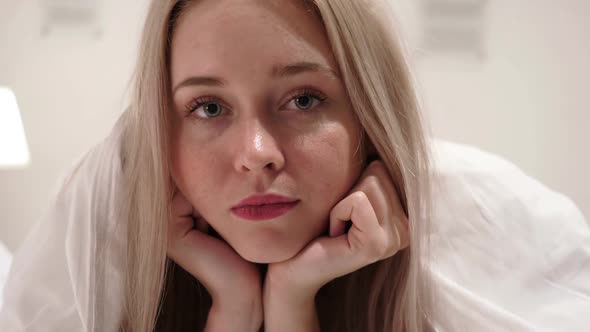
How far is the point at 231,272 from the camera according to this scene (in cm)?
83

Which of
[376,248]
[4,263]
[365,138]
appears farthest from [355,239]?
[4,263]

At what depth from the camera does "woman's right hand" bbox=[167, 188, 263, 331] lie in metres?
0.83

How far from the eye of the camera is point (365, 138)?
802 millimetres

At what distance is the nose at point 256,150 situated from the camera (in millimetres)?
691

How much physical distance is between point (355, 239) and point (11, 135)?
2.92ft

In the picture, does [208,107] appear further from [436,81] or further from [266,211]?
[436,81]

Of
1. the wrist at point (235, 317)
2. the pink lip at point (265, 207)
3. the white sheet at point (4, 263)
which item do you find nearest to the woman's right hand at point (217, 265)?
the wrist at point (235, 317)

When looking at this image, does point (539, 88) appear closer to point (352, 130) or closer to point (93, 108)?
point (352, 130)

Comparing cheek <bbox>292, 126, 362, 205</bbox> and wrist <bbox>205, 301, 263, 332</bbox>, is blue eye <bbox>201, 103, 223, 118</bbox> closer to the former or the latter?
cheek <bbox>292, 126, 362, 205</bbox>

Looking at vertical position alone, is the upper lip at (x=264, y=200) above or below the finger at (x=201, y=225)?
above

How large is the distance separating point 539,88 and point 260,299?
0.95m

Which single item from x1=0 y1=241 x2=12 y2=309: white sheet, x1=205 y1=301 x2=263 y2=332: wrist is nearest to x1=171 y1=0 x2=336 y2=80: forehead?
x1=205 y1=301 x2=263 y2=332: wrist

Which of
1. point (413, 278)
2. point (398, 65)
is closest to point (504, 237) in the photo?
point (413, 278)

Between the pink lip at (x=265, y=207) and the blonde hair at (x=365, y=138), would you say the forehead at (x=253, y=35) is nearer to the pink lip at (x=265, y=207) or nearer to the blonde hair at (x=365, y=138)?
the blonde hair at (x=365, y=138)
